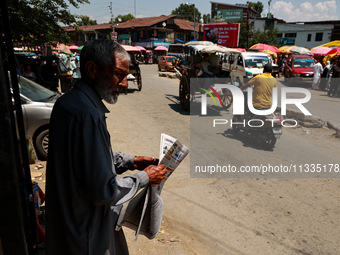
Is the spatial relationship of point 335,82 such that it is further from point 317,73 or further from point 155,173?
point 155,173

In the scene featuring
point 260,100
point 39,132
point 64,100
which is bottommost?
point 39,132

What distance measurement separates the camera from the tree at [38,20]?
8031 mm

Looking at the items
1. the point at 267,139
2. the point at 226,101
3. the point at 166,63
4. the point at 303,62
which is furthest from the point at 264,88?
the point at 166,63

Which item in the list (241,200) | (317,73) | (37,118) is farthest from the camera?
(317,73)

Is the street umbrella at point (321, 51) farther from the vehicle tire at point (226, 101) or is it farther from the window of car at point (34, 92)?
the window of car at point (34, 92)

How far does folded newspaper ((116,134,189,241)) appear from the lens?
187cm

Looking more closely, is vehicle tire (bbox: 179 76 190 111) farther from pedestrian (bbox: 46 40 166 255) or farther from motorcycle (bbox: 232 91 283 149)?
pedestrian (bbox: 46 40 166 255)

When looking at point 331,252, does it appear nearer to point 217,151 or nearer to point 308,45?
point 217,151

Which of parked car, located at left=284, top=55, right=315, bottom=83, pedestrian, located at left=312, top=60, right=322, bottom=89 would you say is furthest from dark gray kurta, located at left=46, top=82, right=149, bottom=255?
parked car, located at left=284, top=55, right=315, bottom=83

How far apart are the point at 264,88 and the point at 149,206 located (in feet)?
17.3

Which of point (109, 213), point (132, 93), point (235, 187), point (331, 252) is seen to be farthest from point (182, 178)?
point (132, 93)

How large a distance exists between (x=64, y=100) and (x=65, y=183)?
1.52 feet

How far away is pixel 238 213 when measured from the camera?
3.87m

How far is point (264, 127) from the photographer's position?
6438 millimetres
